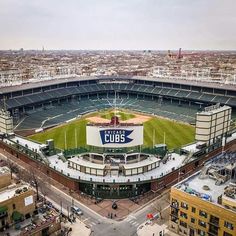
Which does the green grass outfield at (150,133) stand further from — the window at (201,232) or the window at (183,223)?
the window at (201,232)

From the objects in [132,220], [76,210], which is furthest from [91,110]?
[132,220]

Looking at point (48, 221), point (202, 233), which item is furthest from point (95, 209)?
point (202, 233)

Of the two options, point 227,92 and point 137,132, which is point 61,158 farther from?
point 227,92

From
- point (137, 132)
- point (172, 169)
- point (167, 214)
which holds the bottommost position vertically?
point (167, 214)

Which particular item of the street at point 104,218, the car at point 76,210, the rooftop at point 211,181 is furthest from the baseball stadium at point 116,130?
the rooftop at point 211,181

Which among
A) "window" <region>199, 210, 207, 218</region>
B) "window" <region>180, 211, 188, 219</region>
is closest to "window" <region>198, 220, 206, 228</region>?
"window" <region>199, 210, 207, 218</region>

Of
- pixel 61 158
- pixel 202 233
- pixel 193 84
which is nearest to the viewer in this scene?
pixel 202 233

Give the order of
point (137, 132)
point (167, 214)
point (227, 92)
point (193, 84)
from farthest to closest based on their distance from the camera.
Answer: point (193, 84), point (227, 92), point (137, 132), point (167, 214)
